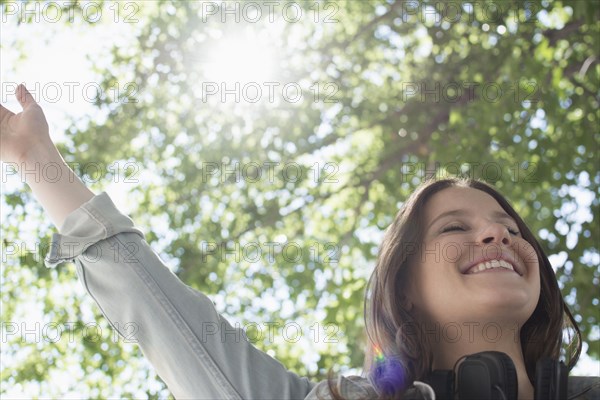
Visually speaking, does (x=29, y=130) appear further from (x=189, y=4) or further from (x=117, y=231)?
(x=189, y=4)

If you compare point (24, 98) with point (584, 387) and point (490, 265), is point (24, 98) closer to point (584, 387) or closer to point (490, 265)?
point (490, 265)

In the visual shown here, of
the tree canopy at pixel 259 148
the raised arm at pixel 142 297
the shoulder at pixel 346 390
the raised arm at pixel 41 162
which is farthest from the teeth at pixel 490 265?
the tree canopy at pixel 259 148

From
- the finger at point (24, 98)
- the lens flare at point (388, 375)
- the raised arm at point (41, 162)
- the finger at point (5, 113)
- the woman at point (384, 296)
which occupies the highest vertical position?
the finger at point (24, 98)

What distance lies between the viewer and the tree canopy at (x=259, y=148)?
520cm

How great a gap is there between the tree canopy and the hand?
3335 millimetres

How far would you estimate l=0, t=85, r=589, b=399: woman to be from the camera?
5.29 feet

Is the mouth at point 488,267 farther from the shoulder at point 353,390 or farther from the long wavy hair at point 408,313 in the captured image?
the shoulder at point 353,390

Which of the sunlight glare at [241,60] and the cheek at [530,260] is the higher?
the sunlight glare at [241,60]

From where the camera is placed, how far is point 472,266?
6.08ft

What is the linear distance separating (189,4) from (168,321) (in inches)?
167

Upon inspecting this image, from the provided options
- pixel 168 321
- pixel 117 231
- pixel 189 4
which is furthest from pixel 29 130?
pixel 189 4

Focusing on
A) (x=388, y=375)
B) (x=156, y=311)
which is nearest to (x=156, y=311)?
(x=156, y=311)

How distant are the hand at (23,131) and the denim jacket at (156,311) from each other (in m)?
0.20

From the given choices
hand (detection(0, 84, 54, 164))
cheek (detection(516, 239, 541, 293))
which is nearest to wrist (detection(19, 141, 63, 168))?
hand (detection(0, 84, 54, 164))
